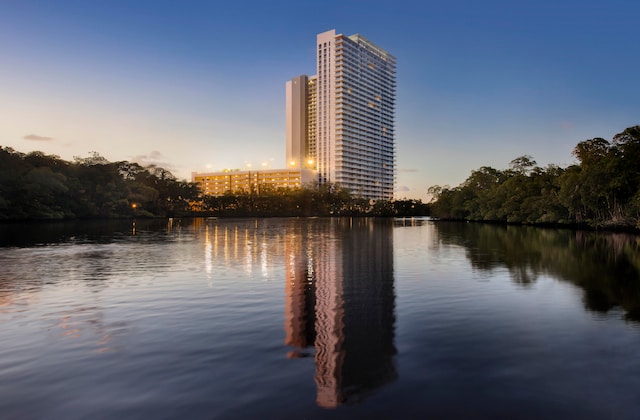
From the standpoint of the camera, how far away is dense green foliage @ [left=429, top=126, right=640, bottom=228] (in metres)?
59.5

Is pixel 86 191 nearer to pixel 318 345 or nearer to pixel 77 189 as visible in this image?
pixel 77 189

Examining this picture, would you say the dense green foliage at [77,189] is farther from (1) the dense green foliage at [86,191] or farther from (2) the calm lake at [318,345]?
(2) the calm lake at [318,345]

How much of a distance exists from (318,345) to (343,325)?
209cm

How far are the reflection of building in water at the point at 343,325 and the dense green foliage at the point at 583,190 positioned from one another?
162ft

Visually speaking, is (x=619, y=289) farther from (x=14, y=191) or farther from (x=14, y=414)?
(x=14, y=191)

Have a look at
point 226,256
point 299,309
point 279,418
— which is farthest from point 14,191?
point 279,418

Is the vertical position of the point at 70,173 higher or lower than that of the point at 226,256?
higher

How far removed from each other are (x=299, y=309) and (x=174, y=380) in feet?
21.5

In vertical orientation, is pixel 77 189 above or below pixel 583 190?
above

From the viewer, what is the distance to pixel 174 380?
867cm

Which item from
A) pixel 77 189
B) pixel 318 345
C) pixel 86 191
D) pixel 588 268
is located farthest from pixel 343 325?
pixel 86 191

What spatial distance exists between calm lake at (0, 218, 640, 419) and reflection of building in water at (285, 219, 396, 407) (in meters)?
0.06

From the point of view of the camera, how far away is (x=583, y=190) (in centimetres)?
6281

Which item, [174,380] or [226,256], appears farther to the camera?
[226,256]
